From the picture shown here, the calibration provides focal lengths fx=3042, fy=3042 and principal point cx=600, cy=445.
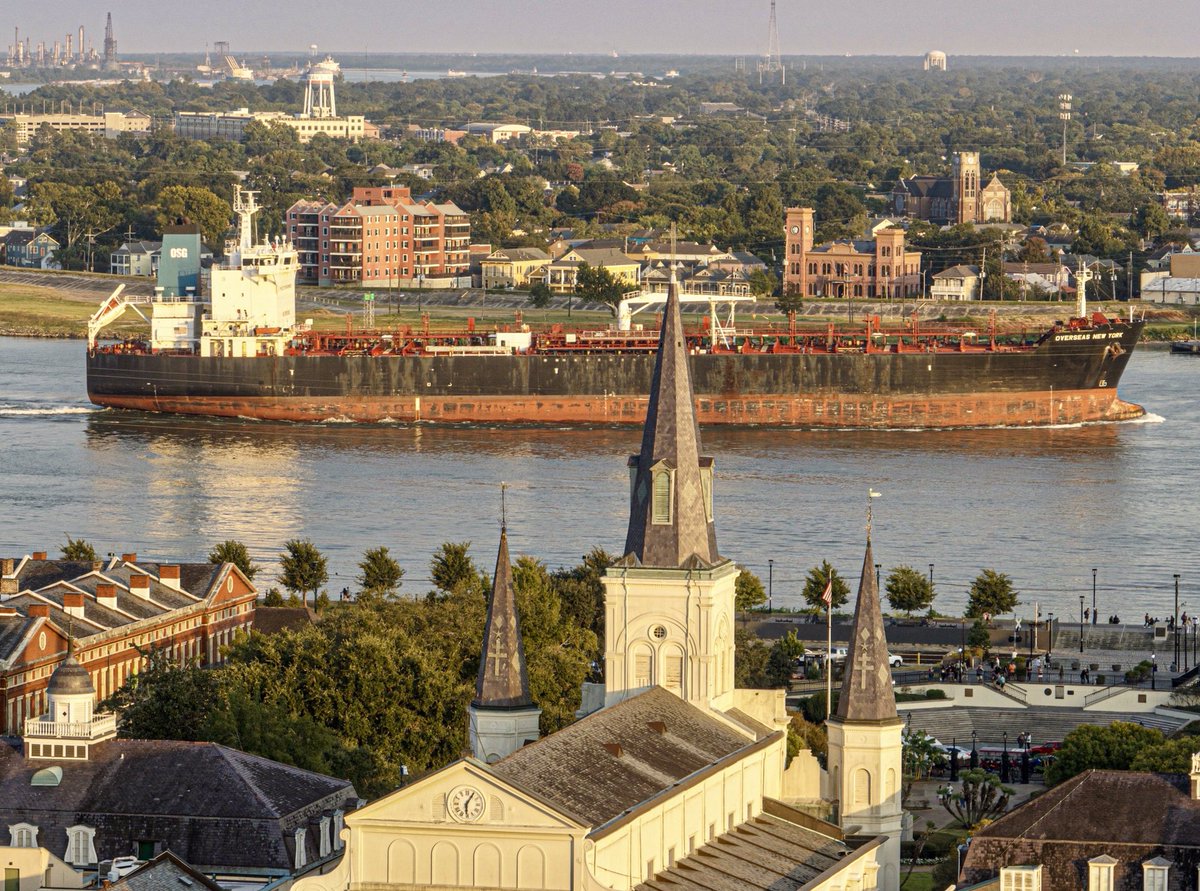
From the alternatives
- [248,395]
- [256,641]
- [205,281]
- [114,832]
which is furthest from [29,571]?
[205,281]

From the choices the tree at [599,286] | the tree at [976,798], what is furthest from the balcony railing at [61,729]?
the tree at [599,286]

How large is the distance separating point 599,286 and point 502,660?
90.5 m

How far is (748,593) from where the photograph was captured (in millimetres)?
45188

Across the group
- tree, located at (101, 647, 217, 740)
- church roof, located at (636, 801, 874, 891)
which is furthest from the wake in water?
church roof, located at (636, 801, 874, 891)

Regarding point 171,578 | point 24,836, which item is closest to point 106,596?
point 171,578

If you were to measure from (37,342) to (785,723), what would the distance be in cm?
8495

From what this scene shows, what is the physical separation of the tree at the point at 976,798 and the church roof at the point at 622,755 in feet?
20.9

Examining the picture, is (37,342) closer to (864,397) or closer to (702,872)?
(864,397)

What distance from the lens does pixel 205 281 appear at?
95.1m

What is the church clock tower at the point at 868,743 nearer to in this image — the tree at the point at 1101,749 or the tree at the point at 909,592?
the tree at the point at 1101,749

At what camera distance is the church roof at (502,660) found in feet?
80.3

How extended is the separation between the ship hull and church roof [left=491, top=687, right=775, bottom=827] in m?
55.9

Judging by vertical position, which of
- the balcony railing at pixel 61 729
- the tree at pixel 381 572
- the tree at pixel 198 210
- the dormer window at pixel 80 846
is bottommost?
the tree at pixel 381 572

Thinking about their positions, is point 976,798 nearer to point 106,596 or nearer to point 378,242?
point 106,596
